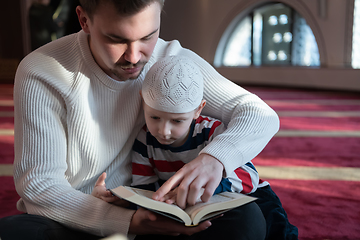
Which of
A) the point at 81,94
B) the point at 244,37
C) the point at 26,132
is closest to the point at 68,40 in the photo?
the point at 81,94

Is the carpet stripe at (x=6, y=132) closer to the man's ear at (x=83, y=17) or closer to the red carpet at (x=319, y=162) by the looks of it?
the red carpet at (x=319, y=162)

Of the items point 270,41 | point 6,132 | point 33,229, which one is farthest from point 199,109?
point 270,41

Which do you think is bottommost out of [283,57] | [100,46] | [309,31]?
[283,57]

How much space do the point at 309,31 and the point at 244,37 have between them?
1.94m

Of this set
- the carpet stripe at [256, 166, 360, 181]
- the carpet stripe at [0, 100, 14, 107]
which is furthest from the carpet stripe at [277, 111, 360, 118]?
the carpet stripe at [0, 100, 14, 107]

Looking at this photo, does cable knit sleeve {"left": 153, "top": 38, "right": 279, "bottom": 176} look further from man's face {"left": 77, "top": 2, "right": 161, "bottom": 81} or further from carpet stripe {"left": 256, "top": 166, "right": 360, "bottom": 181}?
carpet stripe {"left": 256, "top": 166, "right": 360, "bottom": 181}

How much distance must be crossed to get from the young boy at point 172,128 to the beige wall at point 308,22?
3.12 meters

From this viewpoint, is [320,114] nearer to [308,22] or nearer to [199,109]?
[199,109]

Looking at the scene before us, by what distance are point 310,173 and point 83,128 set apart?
1328 mm

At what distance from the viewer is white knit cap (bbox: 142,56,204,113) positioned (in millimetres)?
1069

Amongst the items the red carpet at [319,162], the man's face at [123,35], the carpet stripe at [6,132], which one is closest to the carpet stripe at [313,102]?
the red carpet at [319,162]

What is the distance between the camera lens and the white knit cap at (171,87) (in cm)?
107

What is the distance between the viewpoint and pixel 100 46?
1006mm

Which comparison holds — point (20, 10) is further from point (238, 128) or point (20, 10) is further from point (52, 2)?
point (238, 128)
